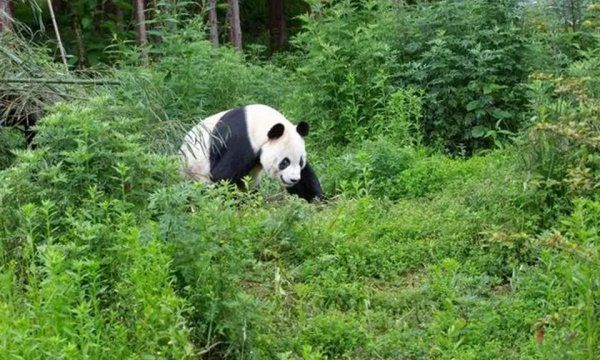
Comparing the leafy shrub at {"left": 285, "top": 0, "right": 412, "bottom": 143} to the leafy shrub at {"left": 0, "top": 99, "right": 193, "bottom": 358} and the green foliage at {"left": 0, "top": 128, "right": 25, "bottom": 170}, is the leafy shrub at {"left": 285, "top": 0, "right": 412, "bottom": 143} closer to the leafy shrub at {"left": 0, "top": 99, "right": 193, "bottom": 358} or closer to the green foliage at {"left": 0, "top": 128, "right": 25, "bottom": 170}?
the green foliage at {"left": 0, "top": 128, "right": 25, "bottom": 170}

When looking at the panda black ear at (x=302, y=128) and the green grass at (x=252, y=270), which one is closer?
the green grass at (x=252, y=270)

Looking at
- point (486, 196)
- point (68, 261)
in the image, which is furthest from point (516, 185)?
point (68, 261)

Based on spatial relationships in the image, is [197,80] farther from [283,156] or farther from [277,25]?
[277,25]

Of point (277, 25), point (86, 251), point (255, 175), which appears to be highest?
point (86, 251)

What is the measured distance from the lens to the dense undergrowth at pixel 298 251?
15.6 feet

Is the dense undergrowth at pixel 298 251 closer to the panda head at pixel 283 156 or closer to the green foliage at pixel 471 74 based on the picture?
the panda head at pixel 283 156

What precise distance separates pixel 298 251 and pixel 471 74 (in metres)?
4.17

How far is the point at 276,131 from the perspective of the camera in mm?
8633

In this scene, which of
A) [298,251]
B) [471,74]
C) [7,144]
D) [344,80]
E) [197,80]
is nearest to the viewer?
[298,251]

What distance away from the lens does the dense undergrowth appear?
4754 millimetres

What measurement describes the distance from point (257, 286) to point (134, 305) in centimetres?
130

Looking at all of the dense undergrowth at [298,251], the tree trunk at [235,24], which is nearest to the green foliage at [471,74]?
the dense undergrowth at [298,251]

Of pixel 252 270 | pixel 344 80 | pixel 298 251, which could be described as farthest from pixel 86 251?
pixel 344 80

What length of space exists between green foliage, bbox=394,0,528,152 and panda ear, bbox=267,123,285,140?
6.78ft
